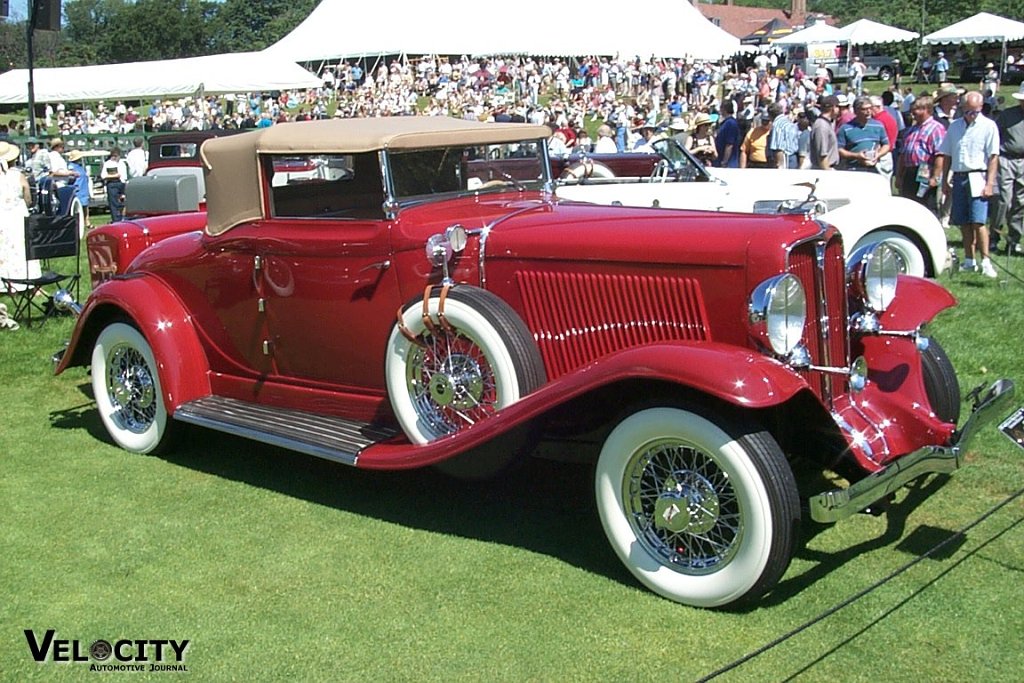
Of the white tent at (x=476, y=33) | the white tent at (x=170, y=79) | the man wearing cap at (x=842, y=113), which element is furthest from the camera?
the white tent at (x=170, y=79)

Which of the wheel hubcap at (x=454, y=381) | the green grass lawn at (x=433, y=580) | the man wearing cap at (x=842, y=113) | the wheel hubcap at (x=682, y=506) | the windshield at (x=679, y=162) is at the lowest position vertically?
the green grass lawn at (x=433, y=580)

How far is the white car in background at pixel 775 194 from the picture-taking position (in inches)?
339

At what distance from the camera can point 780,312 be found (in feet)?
12.5

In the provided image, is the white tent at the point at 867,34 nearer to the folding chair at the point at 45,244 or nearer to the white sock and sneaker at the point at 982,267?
the white sock and sneaker at the point at 982,267

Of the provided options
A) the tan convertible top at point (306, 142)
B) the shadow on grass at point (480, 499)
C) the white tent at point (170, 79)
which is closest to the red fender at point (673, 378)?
the shadow on grass at point (480, 499)

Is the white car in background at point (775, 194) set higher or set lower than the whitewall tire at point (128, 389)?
higher

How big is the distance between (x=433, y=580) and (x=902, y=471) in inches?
70.1

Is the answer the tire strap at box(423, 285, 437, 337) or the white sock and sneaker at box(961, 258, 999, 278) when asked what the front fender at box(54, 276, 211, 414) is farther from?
the white sock and sneaker at box(961, 258, 999, 278)

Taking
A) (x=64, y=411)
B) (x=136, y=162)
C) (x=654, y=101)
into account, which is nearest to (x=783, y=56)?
(x=654, y=101)

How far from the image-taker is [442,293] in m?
4.39

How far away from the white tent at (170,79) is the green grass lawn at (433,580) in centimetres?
1866

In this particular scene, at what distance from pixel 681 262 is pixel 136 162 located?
17529mm

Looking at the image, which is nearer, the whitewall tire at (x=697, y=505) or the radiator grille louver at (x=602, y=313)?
the whitewall tire at (x=697, y=505)

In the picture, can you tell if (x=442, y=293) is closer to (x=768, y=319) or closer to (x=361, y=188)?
(x=361, y=188)
